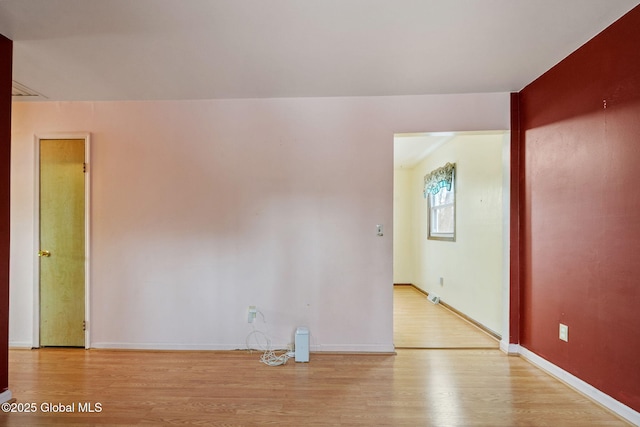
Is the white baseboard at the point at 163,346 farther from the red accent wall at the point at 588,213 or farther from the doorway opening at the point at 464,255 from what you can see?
the red accent wall at the point at 588,213

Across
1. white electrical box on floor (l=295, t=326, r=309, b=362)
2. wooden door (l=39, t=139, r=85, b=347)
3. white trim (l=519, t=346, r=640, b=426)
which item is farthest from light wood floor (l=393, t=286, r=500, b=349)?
wooden door (l=39, t=139, r=85, b=347)

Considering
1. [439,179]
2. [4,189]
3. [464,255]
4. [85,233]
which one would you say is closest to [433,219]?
[439,179]

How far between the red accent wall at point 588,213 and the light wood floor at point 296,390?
0.34m

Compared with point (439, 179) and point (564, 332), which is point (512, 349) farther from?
point (439, 179)

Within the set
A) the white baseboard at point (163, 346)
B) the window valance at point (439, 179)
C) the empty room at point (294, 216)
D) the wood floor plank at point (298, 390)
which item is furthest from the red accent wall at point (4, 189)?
the window valance at point (439, 179)

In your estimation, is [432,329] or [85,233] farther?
[432,329]

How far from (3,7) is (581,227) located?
3852 millimetres

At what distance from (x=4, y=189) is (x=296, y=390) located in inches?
94.0

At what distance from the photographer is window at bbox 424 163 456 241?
4180mm

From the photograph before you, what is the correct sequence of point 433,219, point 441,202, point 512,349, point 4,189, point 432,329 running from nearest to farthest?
point 4,189
point 512,349
point 432,329
point 441,202
point 433,219

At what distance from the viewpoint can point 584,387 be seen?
1.99 metres

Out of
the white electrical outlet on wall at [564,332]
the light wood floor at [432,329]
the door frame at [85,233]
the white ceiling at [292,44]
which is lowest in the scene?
the light wood floor at [432,329]

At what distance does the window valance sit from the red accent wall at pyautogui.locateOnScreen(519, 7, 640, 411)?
5.04 feet

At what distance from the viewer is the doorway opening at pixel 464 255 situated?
2893mm
